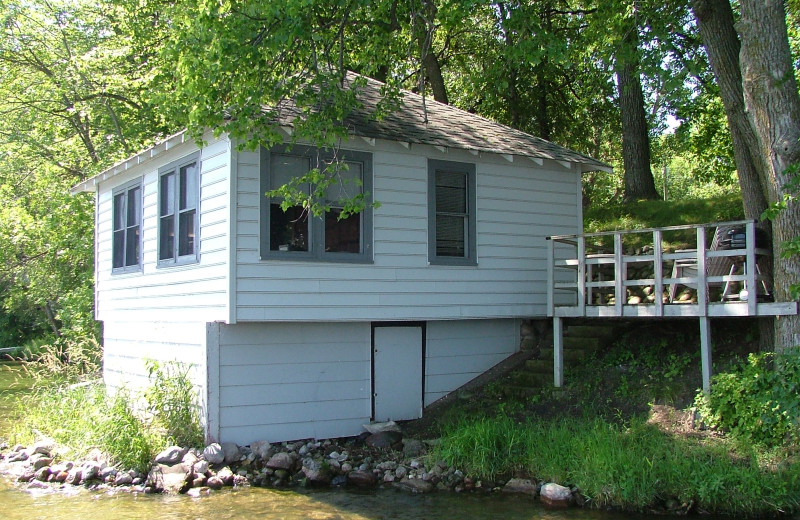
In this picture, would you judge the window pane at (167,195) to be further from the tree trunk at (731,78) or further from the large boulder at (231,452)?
the tree trunk at (731,78)

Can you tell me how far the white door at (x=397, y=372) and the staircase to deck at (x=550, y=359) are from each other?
1.47m

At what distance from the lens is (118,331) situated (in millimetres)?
14172

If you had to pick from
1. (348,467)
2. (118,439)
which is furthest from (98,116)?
(348,467)

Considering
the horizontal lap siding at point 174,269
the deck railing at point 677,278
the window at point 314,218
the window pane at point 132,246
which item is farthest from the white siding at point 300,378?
the window pane at point 132,246

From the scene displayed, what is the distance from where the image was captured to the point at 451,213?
12.4 meters

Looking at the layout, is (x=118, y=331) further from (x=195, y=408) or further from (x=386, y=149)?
(x=386, y=149)

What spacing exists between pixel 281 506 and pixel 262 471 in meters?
1.21

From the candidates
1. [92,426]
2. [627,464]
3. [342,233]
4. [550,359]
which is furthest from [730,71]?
[92,426]

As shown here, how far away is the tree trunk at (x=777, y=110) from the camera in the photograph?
9.65 meters

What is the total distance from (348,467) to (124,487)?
2.85m

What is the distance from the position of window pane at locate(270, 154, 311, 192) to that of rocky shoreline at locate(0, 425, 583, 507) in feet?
12.0

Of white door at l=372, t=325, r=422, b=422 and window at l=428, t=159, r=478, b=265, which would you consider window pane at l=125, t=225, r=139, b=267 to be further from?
window at l=428, t=159, r=478, b=265

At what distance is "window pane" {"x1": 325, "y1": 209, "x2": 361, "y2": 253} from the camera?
1118 centimetres

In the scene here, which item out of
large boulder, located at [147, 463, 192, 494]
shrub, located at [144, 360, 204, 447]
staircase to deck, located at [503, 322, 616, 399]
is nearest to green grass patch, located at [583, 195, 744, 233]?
staircase to deck, located at [503, 322, 616, 399]
